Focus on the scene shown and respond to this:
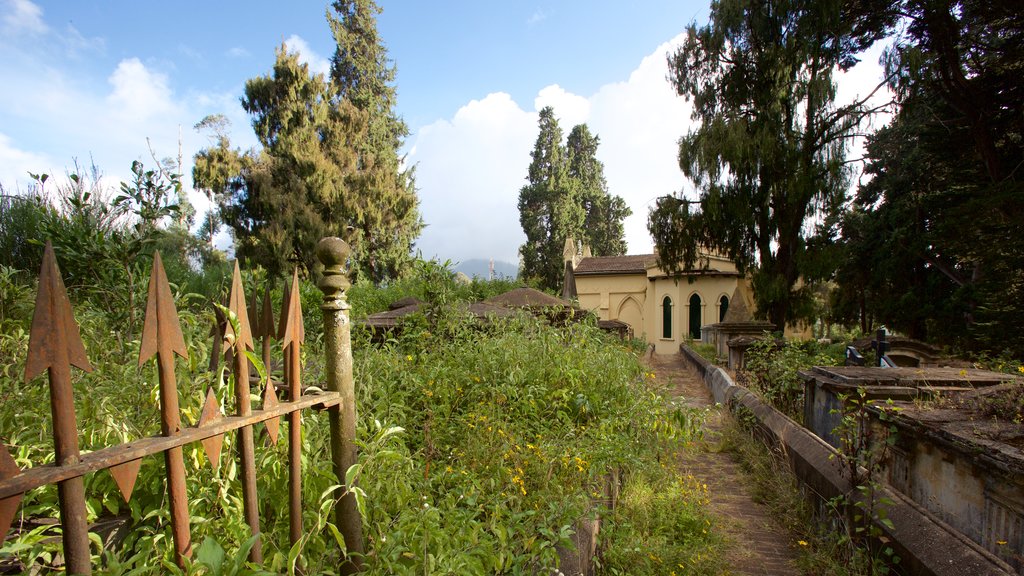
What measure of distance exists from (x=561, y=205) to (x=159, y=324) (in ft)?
98.4

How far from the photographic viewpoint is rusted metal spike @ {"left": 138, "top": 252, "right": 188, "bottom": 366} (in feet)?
3.51

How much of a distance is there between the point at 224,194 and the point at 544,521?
2104cm

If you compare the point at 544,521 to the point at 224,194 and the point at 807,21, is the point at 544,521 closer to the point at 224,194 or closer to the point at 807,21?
the point at 807,21

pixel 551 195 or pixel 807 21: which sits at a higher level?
pixel 807 21

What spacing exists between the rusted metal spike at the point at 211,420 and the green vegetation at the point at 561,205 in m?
26.7


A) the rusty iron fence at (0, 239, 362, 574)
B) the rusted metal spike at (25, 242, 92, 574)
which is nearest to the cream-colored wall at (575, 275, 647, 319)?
the rusty iron fence at (0, 239, 362, 574)

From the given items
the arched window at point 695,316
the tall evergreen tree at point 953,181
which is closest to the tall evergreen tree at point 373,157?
the arched window at point 695,316

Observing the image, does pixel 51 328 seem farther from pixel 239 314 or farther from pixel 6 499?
pixel 239 314

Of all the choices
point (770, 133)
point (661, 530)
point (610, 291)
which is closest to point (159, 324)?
point (661, 530)

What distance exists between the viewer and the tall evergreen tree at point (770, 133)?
13469 millimetres

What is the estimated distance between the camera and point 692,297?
2483 cm

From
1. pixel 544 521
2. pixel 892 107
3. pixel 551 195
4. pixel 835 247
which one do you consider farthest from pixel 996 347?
pixel 551 195

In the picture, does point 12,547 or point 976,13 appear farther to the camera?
point 976,13

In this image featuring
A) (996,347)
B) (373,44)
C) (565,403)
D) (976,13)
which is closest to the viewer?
(565,403)
